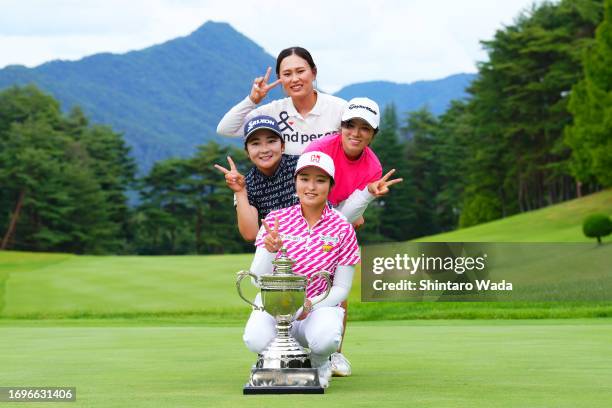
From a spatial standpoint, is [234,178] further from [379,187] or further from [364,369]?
[364,369]

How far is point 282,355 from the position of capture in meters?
5.95

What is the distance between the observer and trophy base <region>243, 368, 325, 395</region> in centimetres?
580

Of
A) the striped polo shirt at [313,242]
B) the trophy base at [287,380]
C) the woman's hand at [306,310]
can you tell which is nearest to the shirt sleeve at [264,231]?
the striped polo shirt at [313,242]

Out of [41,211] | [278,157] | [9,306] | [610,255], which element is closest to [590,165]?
[610,255]

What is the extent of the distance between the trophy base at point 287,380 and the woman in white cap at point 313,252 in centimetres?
30

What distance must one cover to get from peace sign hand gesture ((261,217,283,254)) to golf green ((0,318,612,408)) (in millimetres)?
826

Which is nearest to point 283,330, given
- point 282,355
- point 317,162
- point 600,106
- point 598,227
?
point 282,355

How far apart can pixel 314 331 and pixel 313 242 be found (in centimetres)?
53

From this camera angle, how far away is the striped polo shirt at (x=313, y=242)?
6.29 metres

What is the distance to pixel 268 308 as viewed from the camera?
5891mm

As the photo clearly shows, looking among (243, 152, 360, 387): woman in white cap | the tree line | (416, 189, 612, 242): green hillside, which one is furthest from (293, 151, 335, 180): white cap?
(416, 189, 612, 242): green hillside

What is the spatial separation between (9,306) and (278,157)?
2162cm

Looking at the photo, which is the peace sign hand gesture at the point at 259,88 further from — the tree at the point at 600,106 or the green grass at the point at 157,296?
the tree at the point at 600,106

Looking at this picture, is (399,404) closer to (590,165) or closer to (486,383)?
(486,383)
